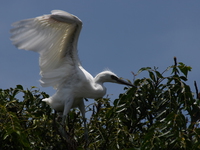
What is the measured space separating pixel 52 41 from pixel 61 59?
26 centimetres

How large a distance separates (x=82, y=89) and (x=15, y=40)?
3.15ft

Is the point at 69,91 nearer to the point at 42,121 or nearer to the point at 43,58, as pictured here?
the point at 43,58

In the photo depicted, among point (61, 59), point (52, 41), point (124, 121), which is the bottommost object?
point (124, 121)

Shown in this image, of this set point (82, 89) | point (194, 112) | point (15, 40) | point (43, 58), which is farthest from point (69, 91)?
point (194, 112)

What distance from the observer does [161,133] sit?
3738mm

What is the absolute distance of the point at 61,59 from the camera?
564 centimetres

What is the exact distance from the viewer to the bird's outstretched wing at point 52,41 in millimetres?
5293

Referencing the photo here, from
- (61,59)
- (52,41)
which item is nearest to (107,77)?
(61,59)

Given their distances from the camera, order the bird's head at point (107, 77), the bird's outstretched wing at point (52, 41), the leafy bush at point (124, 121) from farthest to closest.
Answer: the bird's head at point (107, 77)
the bird's outstretched wing at point (52, 41)
the leafy bush at point (124, 121)

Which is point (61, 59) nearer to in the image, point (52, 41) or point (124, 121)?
point (52, 41)

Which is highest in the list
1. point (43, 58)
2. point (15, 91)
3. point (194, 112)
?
point (43, 58)

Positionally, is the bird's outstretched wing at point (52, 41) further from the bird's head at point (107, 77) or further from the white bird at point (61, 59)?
the bird's head at point (107, 77)

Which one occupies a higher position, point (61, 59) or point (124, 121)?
point (61, 59)

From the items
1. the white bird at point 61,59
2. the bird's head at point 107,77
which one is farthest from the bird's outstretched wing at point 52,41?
the bird's head at point 107,77
